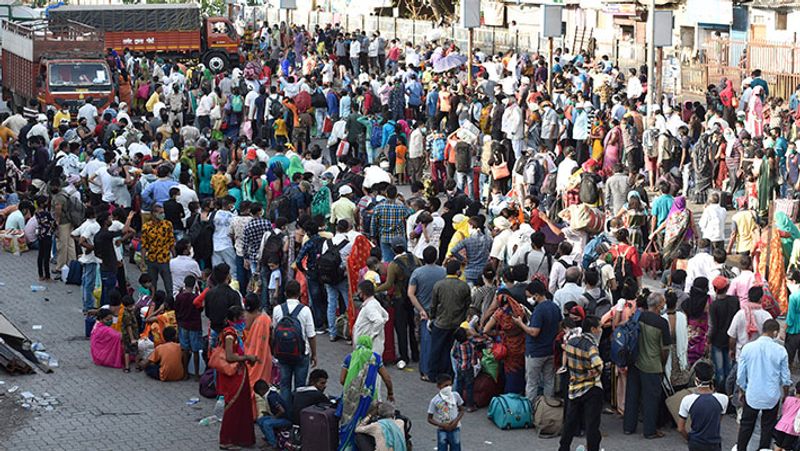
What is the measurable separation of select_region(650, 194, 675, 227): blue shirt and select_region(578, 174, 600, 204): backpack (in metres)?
1.11

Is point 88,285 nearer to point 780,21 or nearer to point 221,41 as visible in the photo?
point 780,21

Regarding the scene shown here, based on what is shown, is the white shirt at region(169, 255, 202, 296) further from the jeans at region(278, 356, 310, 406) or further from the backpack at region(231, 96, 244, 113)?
the backpack at region(231, 96, 244, 113)

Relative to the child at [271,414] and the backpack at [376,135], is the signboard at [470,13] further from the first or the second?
the child at [271,414]

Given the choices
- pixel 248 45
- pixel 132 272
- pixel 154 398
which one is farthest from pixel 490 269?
pixel 248 45

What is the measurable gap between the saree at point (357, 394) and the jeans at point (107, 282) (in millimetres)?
6549

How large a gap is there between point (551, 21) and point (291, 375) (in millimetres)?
21185

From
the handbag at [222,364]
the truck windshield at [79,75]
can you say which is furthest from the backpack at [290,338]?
the truck windshield at [79,75]

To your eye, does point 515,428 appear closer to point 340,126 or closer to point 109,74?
point 340,126

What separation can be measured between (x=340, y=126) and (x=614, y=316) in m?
14.0

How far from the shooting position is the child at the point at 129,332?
16.9m

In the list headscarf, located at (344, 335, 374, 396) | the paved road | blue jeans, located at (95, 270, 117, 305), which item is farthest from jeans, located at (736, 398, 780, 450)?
blue jeans, located at (95, 270, 117, 305)

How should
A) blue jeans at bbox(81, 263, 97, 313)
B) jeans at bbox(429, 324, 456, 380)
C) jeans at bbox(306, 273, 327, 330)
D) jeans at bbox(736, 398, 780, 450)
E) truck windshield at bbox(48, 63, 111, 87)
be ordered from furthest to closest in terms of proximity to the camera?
truck windshield at bbox(48, 63, 111, 87)
blue jeans at bbox(81, 263, 97, 313)
jeans at bbox(306, 273, 327, 330)
jeans at bbox(429, 324, 456, 380)
jeans at bbox(736, 398, 780, 450)

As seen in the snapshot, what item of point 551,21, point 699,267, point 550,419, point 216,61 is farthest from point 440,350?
point 216,61

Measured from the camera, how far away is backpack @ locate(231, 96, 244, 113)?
1247 inches
